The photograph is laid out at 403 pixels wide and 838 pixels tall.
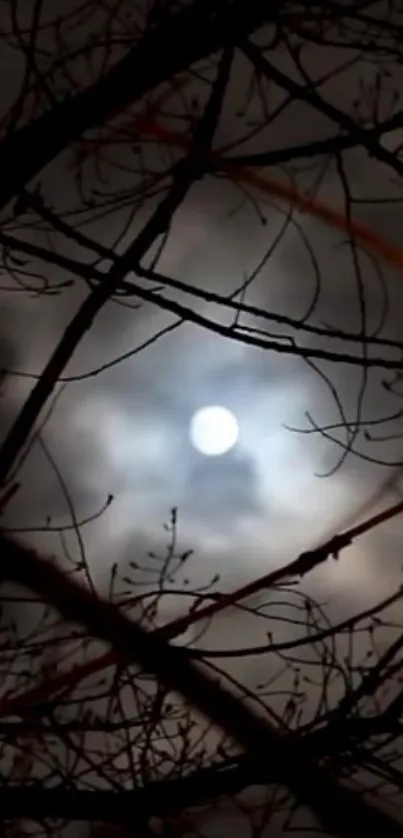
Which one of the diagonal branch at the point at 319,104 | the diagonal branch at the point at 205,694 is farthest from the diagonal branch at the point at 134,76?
the diagonal branch at the point at 205,694

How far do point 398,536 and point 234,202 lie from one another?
435 mm

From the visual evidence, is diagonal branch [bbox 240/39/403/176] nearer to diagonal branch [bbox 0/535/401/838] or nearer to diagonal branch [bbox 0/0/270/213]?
diagonal branch [bbox 0/0/270/213]

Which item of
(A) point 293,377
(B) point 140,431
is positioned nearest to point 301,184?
(A) point 293,377

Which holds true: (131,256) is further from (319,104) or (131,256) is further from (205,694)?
(205,694)

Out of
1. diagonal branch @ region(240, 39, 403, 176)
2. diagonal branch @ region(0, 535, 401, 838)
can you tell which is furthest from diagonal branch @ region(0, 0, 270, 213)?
diagonal branch @ region(0, 535, 401, 838)

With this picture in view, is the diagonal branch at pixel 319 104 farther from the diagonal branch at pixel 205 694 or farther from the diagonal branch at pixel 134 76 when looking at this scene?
the diagonal branch at pixel 205 694

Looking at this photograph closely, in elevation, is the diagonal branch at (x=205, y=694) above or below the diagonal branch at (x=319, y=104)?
below

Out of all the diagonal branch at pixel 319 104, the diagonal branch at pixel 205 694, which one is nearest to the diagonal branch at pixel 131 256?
the diagonal branch at pixel 319 104

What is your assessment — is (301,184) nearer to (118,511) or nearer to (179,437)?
(179,437)

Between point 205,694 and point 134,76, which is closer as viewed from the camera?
point 134,76

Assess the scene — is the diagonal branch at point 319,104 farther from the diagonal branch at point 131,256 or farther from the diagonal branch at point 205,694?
the diagonal branch at point 205,694

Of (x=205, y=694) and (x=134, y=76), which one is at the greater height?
(x=134, y=76)

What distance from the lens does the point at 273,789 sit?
1.26m

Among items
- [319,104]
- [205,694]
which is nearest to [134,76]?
[319,104]
